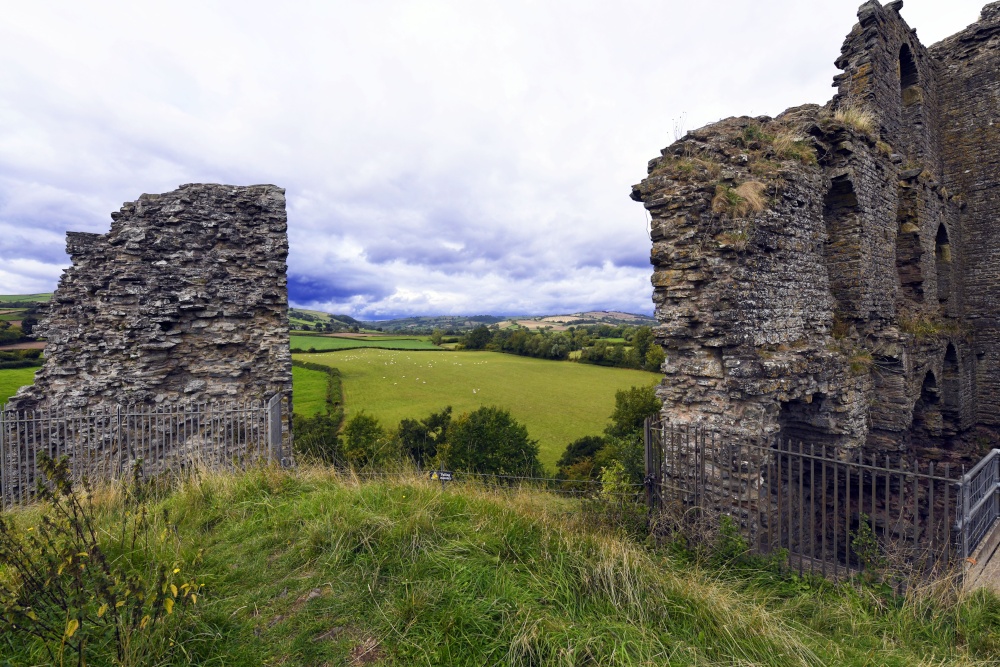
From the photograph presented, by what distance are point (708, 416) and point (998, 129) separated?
47.4ft

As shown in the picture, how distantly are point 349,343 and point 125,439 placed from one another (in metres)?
58.0

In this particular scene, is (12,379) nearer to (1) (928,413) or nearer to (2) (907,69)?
(1) (928,413)

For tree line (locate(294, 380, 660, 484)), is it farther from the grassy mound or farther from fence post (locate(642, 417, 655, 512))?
the grassy mound

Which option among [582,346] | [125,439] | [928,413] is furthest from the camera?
[582,346]

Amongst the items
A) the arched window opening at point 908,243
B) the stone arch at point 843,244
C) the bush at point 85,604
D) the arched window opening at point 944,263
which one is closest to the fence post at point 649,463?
the stone arch at point 843,244

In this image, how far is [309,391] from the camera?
3578cm

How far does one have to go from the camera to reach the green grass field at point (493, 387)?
33.2m

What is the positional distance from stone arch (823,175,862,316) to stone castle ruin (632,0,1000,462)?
0.03 meters

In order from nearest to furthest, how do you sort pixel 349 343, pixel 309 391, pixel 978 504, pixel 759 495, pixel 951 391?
1. pixel 978 504
2. pixel 759 495
3. pixel 951 391
4. pixel 309 391
5. pixel 349 343

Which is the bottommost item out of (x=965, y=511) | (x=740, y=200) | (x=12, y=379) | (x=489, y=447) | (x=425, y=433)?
(x=425, y=433)

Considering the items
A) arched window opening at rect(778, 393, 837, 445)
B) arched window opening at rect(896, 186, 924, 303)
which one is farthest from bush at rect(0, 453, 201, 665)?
arched window opening at rect(896, 186, 924, 303)

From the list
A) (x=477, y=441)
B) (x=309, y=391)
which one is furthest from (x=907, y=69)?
(x=309, y=391)

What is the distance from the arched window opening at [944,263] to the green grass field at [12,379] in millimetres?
35020

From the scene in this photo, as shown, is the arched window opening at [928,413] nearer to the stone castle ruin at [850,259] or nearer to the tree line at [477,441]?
the stone castle ruin at [850,259]
